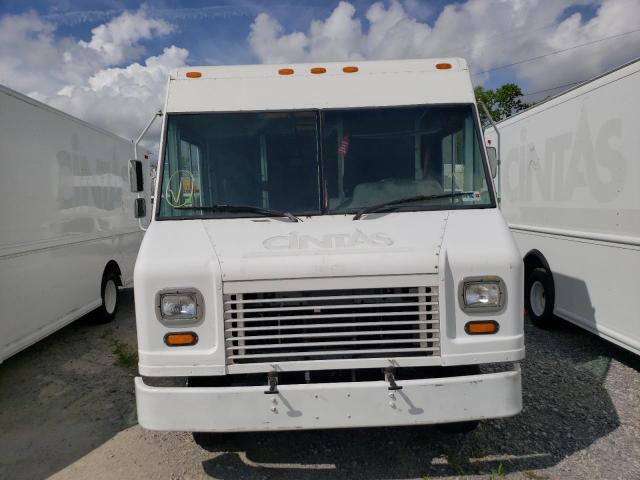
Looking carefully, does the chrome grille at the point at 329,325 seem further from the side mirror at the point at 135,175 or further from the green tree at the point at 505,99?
the green tree at the point at 505,99

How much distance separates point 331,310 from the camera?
3141mm

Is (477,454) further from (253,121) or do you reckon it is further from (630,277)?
(253,121)

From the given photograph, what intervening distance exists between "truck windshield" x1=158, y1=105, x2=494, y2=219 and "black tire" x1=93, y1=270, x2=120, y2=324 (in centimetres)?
434

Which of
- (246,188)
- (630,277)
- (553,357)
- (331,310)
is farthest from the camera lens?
(553,357)

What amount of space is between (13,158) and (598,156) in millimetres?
6022

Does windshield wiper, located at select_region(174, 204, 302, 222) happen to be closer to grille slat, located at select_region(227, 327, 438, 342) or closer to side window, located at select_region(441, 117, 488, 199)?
grille slat, located at select_region(227, 327, 438, 342)

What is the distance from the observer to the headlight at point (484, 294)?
3137 mm

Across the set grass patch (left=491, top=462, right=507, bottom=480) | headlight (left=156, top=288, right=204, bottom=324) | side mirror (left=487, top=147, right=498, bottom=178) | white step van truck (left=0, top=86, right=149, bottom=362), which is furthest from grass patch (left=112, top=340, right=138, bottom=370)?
side mirror (left=487, top=147, right=498, bottom=178)

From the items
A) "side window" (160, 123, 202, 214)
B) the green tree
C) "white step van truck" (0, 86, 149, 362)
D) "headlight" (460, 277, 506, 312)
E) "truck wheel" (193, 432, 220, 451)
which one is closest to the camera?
"headlight" (460, 277, 506, 312)

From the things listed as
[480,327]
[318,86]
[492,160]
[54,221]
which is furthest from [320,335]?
[54,221]

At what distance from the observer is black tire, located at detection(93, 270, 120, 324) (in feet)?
24.8

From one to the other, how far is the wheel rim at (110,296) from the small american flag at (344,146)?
5.25 m

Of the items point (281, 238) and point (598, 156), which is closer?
point (281, 238)

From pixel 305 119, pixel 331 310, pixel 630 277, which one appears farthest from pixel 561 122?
pixel 331 310
